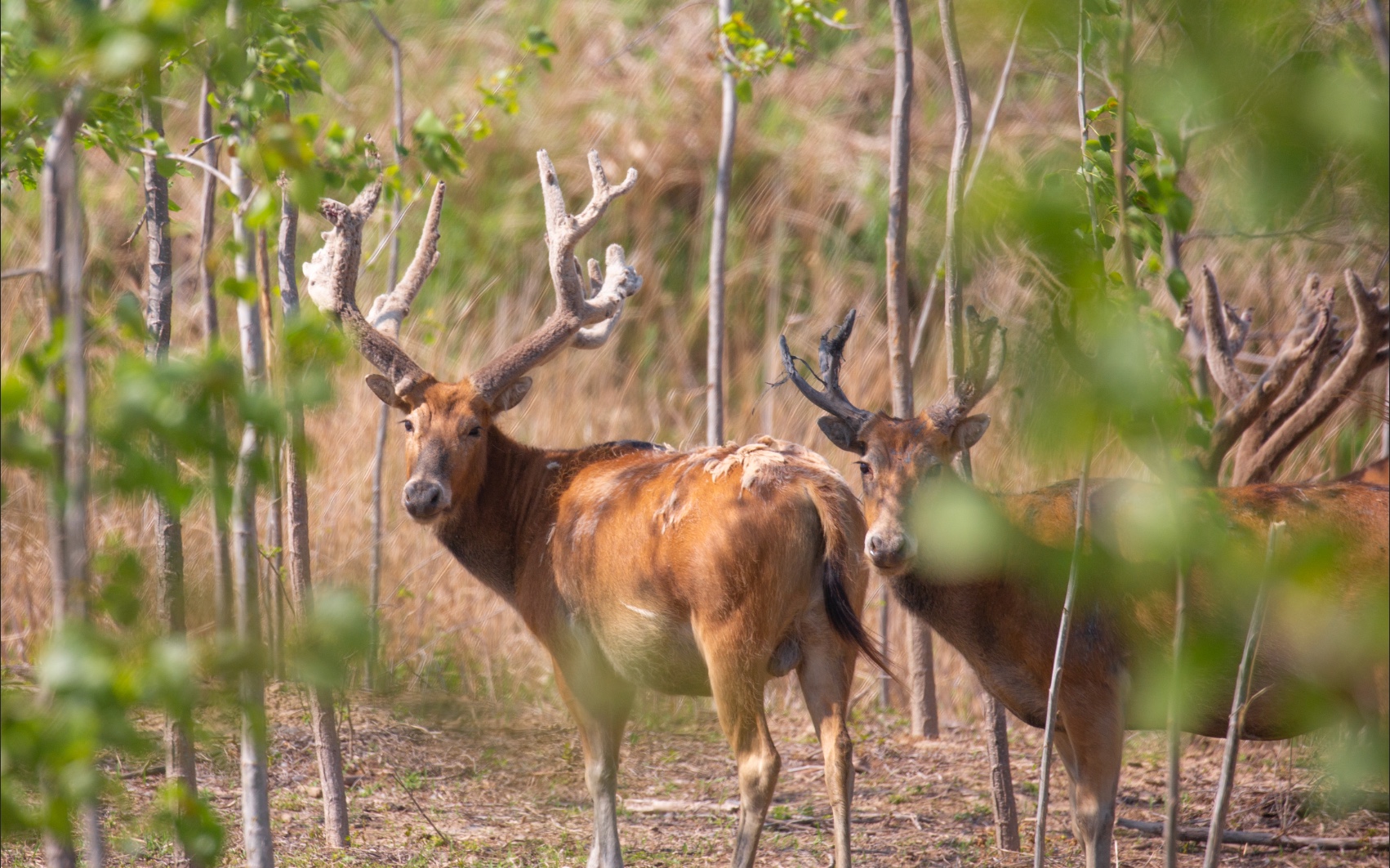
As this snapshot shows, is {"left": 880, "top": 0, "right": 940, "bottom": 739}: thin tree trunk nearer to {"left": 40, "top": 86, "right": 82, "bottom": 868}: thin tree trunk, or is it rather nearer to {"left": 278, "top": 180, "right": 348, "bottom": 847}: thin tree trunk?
{"left": 278, "top": 180, "right": 348, "bottom": 847}: thin tree trunk

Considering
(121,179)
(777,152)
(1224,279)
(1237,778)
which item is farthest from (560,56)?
(1237,778)

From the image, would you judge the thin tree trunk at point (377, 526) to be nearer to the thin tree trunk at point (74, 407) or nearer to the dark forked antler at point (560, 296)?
the dark forked antler at point (560, 296)

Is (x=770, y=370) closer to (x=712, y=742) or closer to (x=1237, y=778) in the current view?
(x=712, y=742)

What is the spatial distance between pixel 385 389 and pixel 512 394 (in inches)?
24.8

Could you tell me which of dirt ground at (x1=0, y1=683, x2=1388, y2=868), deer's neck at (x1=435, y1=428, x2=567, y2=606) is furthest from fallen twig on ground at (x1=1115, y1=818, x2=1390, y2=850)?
deer's neck at (x1=435, y1=428, x2=567, y2=606)

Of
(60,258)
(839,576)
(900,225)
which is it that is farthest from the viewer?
(900,225)

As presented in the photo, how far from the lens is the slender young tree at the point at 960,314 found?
4.48 metres

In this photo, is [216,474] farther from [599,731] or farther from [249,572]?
[599,731]

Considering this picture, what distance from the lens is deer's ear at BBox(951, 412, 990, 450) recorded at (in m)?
5.39

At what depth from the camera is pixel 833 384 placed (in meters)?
5.57

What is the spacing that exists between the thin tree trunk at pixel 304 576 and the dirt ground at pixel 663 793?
0.70 ft

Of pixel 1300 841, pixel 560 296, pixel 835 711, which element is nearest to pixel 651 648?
pixel 835 711

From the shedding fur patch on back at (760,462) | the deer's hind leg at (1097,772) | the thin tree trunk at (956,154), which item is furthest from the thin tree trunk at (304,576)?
the deer's hind leg at (1097,772)

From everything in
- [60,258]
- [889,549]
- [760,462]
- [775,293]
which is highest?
[775,293]
